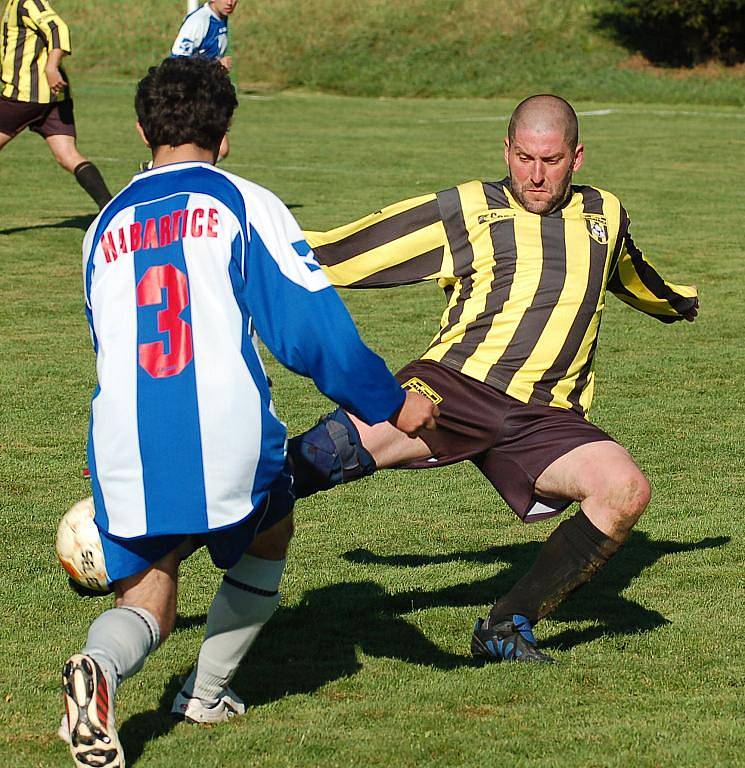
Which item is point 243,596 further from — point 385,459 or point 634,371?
point 634,371

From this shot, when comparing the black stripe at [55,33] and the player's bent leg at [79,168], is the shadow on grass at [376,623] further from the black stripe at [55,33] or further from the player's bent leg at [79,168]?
the black stripe at [55,33]

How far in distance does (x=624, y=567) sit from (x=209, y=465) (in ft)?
8.06

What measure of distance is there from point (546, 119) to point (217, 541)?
6.21 feet

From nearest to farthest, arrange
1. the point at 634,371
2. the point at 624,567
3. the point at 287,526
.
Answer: the point at 287,526, the point at 624,567, the point at 634,371

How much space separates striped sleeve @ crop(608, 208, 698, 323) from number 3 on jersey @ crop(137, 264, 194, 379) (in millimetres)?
1962

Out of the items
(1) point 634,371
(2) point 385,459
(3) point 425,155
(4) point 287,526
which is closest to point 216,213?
(4) point 287,526

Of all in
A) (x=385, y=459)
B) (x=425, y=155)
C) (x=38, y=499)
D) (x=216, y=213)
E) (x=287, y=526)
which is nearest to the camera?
(x=216, y=213)

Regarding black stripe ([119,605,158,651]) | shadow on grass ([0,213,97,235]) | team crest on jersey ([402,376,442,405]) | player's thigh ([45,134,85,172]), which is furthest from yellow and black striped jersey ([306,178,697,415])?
shadow on grass ([0,213,97,235])

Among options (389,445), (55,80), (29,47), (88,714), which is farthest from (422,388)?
(29,47)

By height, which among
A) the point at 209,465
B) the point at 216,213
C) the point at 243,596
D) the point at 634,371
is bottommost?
the point at 634,371

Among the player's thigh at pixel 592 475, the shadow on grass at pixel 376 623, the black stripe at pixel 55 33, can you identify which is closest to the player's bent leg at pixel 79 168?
the black stripe at pixel 55 33

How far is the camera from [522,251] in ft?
15.2

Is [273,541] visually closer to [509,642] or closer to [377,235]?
[509,642]

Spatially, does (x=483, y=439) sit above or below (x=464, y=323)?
below
